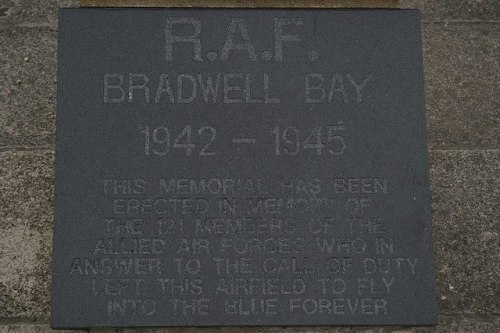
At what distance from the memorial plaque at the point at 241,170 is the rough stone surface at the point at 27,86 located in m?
0.14

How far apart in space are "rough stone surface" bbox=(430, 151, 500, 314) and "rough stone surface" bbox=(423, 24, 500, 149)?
0.11m

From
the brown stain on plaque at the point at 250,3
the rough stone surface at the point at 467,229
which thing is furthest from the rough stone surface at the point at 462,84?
the brown stain on plaque at the point at 250,3

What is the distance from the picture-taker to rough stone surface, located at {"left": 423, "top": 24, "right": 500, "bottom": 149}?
3.76 meters

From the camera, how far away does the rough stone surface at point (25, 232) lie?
3.50m

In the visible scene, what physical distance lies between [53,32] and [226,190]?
1.38 metres

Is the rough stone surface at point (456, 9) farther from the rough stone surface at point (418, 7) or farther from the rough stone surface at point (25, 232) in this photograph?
the rough stone surface at point (25, 232)

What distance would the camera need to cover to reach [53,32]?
380cm

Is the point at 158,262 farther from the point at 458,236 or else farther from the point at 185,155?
the point at 458,236

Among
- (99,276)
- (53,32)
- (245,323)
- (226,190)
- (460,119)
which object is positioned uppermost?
(53,32)

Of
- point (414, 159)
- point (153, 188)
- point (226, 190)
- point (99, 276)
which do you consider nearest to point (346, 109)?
point (414, 159)

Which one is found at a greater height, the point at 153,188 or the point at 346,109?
the point at 346,109

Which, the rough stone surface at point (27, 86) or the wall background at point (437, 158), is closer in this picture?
the wall background at point (437, 158)

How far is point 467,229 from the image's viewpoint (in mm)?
3648

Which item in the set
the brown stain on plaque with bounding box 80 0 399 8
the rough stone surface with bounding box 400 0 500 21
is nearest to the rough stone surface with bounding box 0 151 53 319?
the brown stain on plaque with bounding box 80 0 399 8
